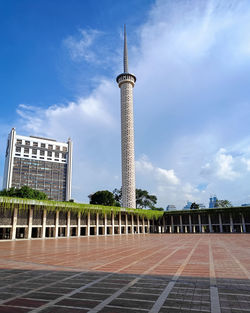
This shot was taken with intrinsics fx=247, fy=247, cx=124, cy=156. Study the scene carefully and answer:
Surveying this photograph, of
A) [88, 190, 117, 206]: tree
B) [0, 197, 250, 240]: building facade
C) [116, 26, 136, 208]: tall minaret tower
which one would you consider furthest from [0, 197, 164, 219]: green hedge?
[88, 190, 117, 206]: tree

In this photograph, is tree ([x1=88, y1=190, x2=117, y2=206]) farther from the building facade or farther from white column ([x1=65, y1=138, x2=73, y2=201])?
white column ([x1=65, y1=138, x2=73, y2=201])

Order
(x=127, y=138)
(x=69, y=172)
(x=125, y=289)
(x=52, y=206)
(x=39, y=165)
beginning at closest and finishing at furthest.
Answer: (x=125, y=289)
(x=52, y=206)
(x=127, y=138)
(x=39, y=165)
(x=69, y=172)

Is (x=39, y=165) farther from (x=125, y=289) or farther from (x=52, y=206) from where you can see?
(x=125, y=289)

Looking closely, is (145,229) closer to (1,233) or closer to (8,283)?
(1,233)

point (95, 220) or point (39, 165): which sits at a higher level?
point (39, 165)

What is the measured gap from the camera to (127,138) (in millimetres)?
55438

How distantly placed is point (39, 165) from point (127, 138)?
49687 mm

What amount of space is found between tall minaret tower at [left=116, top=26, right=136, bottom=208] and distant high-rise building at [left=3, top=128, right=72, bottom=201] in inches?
1849

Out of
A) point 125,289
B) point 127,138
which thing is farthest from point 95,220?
point 125,289

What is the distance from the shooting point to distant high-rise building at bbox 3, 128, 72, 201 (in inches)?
3408

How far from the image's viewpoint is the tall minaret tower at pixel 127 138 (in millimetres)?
53219

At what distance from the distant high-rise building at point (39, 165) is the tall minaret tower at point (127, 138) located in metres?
47.0

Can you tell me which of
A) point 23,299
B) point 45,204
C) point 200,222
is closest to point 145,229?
point 200,222

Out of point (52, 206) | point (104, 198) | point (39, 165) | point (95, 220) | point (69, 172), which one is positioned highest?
point (39, 165)
